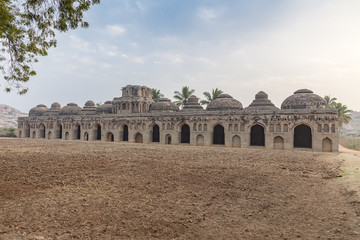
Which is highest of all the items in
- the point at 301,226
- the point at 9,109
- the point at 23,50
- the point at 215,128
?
the point at 9,109

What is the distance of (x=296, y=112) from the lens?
89.3ft

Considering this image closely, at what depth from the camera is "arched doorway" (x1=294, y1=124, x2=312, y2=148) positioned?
30048 millimetres

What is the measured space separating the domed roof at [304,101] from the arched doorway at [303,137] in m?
2.98

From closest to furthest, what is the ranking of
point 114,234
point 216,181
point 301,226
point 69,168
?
point 114,234, point 301,226, point 216,181, point 69,168

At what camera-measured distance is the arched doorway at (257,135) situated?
3278cm

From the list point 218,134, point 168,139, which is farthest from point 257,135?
point 168,139

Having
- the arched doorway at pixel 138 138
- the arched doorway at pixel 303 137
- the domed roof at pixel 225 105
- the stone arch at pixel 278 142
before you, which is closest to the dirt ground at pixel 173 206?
the stone arch at pixel 278 142

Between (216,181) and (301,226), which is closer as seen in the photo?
(301,226)

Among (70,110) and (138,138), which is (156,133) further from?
(70,110)

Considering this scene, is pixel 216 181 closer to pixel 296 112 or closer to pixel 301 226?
pixel 301 226

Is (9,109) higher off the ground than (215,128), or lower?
higher

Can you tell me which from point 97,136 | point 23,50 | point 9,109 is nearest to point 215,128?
point 97,136

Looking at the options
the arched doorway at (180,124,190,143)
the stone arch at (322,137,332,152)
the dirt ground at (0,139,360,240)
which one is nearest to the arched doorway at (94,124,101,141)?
the arched doorway at (180,124,190,143)

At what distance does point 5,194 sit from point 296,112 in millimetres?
27950
